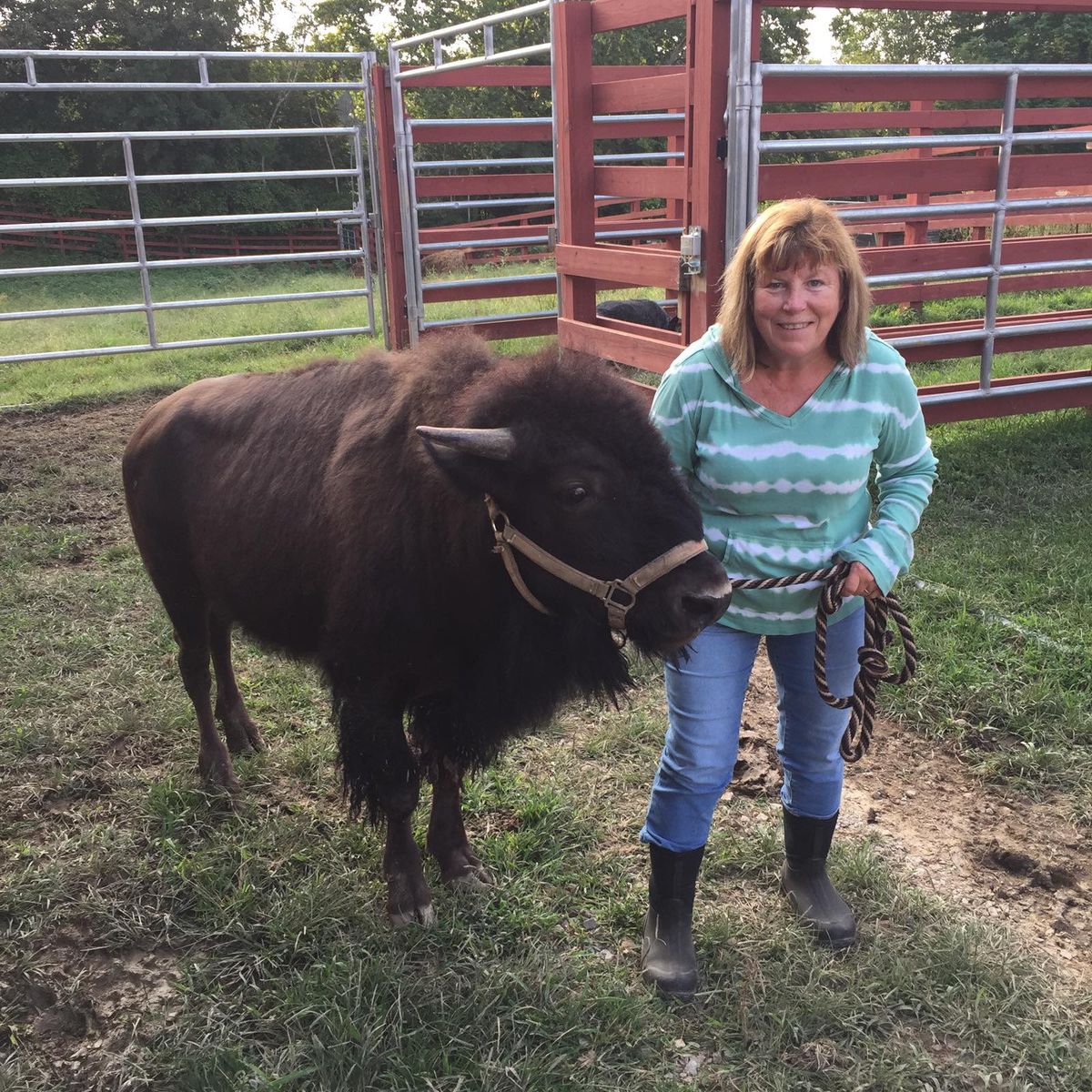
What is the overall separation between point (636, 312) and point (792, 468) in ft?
20.7

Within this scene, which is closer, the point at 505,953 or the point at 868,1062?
the point at 868,1062

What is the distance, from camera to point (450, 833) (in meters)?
3.21

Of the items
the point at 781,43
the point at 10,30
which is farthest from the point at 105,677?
the point at 781,43

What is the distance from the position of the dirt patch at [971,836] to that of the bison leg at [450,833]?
1.06 meters

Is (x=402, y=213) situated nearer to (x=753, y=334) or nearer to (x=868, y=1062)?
(x=753, y=334)

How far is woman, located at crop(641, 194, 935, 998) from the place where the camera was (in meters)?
2.49

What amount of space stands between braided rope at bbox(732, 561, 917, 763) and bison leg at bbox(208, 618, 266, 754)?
223cm

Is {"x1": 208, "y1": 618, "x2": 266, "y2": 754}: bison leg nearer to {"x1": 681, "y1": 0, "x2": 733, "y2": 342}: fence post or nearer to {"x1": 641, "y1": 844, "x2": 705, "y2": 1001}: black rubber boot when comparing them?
{"x1": 641, "y1": 844, "x2": 705, "y2": 1001}: black rubber boot

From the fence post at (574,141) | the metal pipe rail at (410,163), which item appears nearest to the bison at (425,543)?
the fence post at (574,141)

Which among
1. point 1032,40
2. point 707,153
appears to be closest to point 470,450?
point 707,153

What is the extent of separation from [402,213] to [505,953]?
7.51 meters

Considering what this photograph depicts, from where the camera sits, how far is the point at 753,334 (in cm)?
255

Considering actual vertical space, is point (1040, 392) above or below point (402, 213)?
below

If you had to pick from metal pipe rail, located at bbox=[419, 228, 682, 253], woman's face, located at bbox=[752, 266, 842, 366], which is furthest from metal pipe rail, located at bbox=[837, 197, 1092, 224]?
woman's face, located at bbox=[752, 266, 842, 366]
